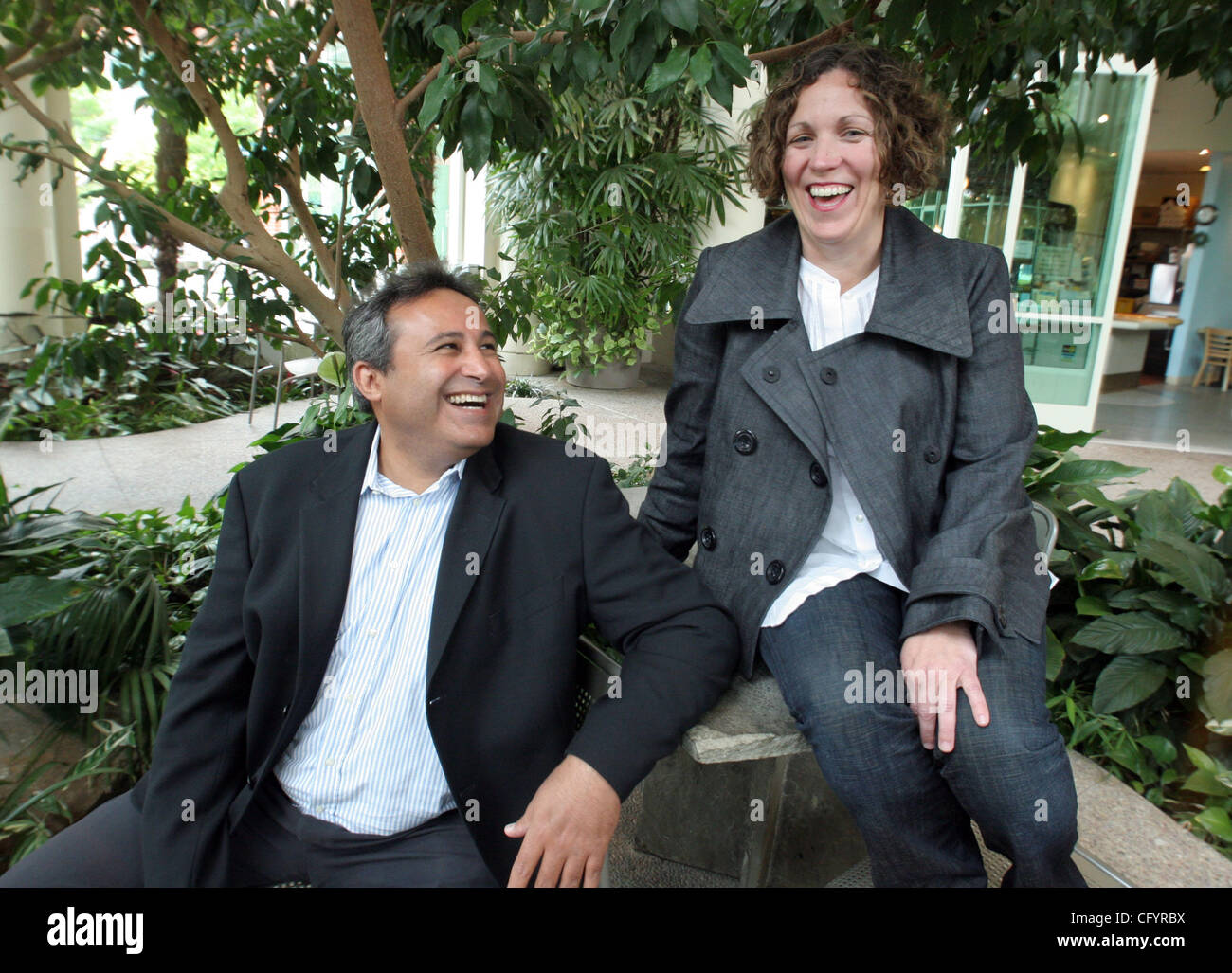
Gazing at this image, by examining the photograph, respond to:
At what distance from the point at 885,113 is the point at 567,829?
1371 millimetres

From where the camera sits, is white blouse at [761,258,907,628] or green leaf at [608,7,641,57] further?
white blouse at [761,258,907,628]

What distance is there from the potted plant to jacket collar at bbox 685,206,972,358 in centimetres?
518

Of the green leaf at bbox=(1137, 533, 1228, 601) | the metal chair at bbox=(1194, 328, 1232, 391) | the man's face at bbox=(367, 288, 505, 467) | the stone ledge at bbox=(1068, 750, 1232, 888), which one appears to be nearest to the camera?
the man's face at bbox=(367, 288, 505, 467)

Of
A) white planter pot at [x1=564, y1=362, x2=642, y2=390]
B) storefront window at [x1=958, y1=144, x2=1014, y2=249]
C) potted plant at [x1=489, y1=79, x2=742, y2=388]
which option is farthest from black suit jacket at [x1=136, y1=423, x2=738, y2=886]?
storefront window at [x1=958, y1=144, x2=1014, y2=249]

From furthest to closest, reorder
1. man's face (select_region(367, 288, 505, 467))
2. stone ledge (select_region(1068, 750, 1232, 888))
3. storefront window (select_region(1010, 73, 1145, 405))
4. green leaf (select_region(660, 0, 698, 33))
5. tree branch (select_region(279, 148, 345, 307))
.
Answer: storefront window (select_region(1010, 73, 1145, 405)) → tree branch (select_region(279, 148, 345, 307)) → stone ledge (select_region(1068, 750, 1232, 888)) → man's face (select_region(367, 288, 505, 467)) → green leaf (select_region(660, 0, 698, 33))

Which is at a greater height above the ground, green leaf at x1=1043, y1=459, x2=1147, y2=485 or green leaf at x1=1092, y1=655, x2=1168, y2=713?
green leaf at x1=1043, y1=459, x2=1147, y2=485

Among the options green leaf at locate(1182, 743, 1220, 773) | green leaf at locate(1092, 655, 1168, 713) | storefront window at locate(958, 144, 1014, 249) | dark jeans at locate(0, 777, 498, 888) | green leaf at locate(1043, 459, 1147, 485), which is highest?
storefront window at locate(958, 144, 1014, 249)

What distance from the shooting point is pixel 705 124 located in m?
8.14

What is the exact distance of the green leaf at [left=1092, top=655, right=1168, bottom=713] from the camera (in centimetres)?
275

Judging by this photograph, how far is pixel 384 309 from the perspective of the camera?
5.57 feet

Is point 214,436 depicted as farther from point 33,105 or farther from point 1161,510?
point 1161,510

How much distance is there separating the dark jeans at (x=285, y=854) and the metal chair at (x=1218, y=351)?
13.3 metres

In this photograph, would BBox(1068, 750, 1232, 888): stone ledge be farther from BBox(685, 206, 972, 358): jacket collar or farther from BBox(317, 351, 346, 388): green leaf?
BBox(317, 351, 346, 388): green leaf

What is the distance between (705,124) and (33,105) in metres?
6.32
